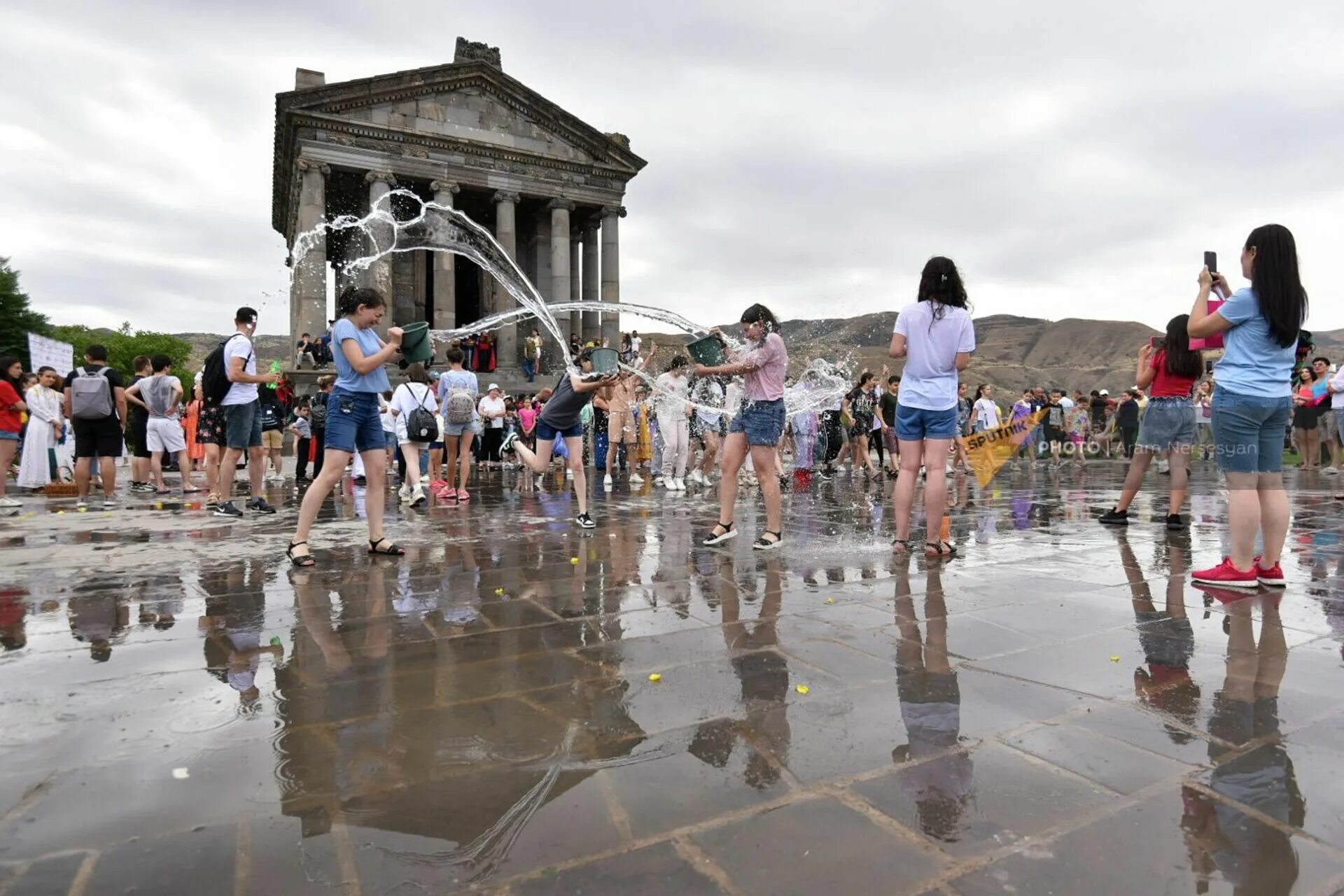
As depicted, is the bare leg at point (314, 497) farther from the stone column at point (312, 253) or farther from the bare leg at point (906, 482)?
the stone column at point (312, 253)

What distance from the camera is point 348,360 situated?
5.66 metres

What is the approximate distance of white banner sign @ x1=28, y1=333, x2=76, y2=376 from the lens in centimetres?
1537

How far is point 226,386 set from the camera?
8281 mm

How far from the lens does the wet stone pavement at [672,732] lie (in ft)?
5.77

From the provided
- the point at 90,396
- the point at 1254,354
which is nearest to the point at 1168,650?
the point at 1254,354

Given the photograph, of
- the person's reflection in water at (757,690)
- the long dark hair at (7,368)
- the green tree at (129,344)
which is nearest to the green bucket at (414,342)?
the person's reflection in water at (757,690)

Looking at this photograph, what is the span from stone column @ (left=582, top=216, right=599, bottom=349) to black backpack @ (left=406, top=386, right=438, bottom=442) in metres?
26.8

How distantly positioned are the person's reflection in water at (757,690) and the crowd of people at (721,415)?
210 cm

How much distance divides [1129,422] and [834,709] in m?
20.5

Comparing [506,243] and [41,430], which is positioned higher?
[506,243]

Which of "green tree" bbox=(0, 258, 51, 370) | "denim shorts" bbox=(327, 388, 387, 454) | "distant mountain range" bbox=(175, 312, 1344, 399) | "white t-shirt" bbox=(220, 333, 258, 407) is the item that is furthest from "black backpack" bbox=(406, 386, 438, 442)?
"green tree" bbox=(0, 258, 51, 370)

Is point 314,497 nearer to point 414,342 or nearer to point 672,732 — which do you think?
point 414,342

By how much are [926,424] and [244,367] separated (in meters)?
6.58

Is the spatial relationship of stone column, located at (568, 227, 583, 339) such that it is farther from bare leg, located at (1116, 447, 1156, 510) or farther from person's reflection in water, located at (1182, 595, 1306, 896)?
person's reflection in water, located at (1182, 595, 1306, 896)
